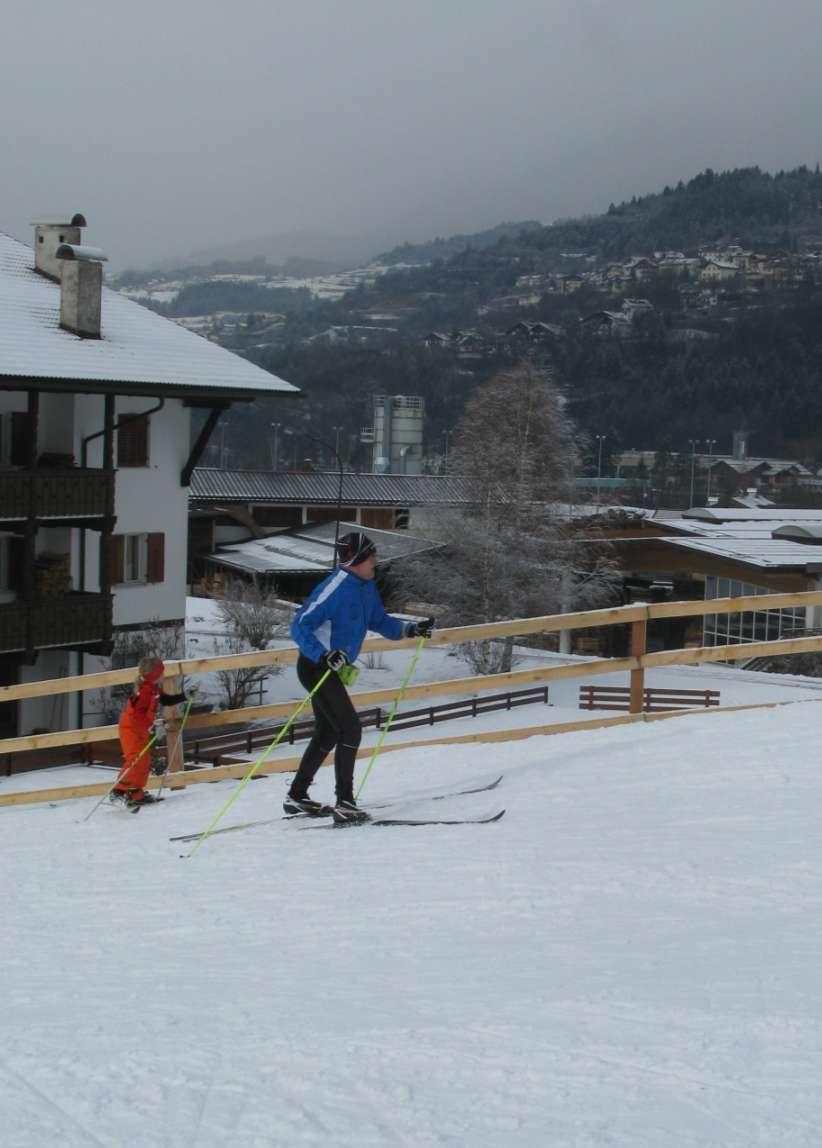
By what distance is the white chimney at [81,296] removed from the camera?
32906mm

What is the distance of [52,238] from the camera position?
35.7 m

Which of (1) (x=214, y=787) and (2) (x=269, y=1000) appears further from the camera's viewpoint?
(1) (x=214, y=787)

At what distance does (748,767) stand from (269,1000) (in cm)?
548

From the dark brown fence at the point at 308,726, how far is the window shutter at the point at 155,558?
738 cm

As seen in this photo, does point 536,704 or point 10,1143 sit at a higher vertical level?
point 10,1143

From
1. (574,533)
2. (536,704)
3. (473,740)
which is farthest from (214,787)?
(574,533)

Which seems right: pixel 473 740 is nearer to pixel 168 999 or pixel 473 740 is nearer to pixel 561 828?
pixel 561 828

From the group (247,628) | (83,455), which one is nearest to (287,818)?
(83,455)

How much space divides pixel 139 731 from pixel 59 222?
26.4 meters

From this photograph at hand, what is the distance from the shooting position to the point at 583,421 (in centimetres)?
17050

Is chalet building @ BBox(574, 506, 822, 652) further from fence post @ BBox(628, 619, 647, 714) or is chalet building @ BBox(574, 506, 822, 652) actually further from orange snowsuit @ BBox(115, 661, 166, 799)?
orange snowsuit @ BBox(115, 661, 166, 799)

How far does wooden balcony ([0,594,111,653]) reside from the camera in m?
31.1

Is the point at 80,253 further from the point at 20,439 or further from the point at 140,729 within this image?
the point at 140,729

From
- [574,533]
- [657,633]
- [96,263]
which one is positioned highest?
[96,263]
